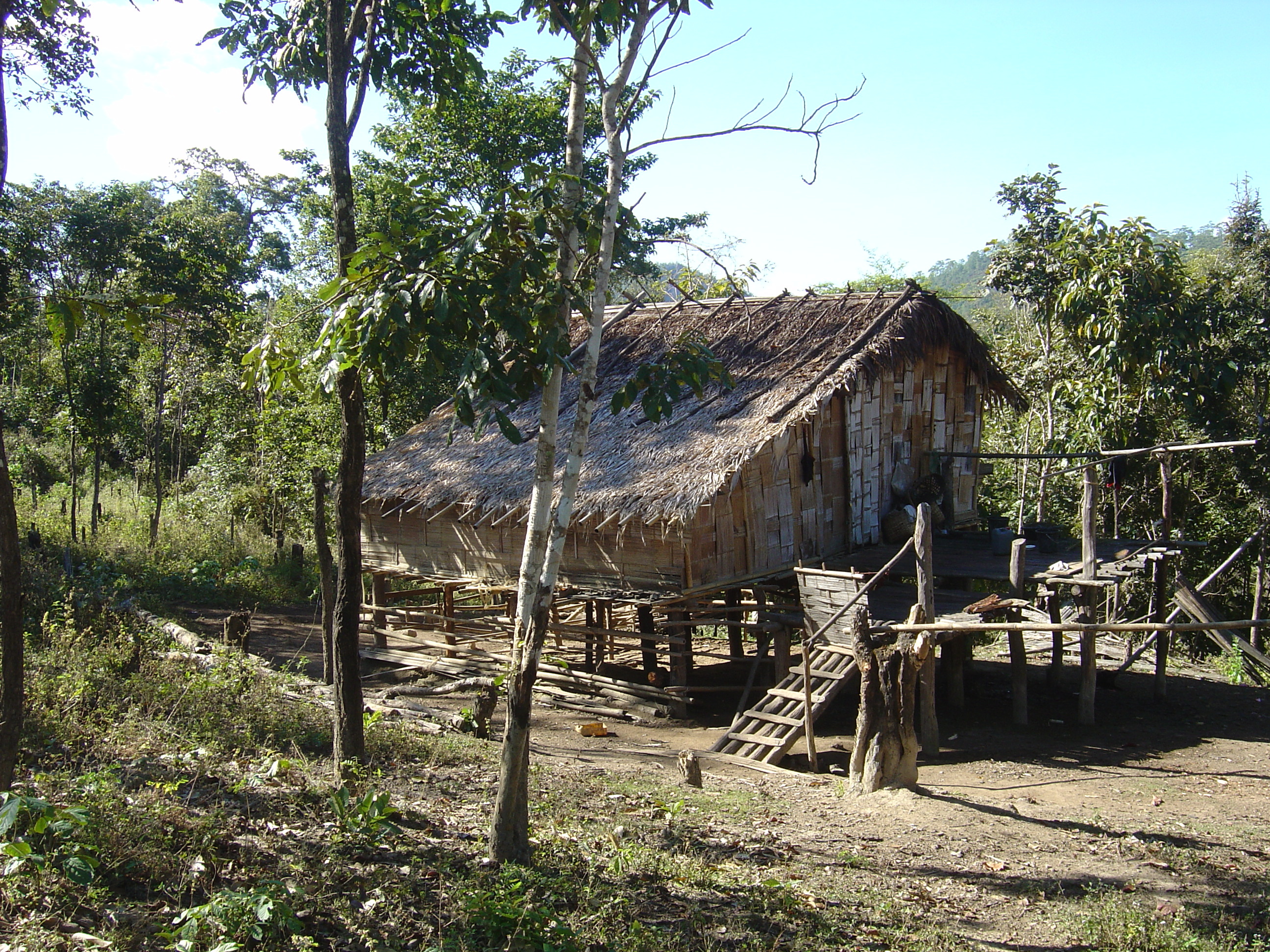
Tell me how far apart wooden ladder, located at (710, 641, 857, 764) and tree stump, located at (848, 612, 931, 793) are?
72.9 inches

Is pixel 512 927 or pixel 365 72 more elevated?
pixel 365 72

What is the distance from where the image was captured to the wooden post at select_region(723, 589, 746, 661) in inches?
490

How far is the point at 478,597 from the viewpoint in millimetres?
17531

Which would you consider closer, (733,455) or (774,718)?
(774,718)

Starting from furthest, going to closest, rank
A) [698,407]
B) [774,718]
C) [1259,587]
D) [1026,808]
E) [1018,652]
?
[698,407] → [1259,587] → [1018,652] → [774,718] → [1026,808]

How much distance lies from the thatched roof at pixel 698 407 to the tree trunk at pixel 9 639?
6989 millimetres

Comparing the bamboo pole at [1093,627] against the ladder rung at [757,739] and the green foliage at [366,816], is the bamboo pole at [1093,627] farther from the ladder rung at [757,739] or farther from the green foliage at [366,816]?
the green foliage at [366,816]

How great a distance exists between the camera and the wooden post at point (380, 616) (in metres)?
15.3

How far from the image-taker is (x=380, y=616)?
603 inches

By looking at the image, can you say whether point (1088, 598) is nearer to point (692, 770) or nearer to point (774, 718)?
point (774, 718)

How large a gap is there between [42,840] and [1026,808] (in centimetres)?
737

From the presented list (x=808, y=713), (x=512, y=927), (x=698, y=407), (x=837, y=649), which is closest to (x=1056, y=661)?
(x=837, y=649)

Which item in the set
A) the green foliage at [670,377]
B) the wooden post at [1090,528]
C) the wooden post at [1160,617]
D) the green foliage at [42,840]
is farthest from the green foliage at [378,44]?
the wooden post at [1160,617]

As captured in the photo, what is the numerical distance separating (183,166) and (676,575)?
1389 inches
